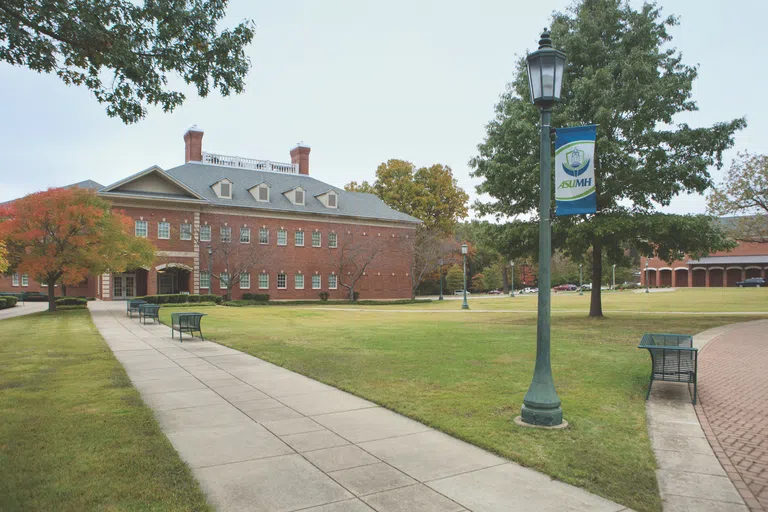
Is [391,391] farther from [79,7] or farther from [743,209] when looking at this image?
[743,209]

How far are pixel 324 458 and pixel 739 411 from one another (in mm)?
6009

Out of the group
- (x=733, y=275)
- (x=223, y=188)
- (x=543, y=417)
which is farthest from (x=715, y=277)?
(x=543, y=417)

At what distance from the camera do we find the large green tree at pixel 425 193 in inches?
2534

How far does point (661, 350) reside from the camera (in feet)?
28.6

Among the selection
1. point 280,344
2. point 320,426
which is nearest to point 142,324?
point 280,344

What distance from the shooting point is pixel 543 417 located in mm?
6652

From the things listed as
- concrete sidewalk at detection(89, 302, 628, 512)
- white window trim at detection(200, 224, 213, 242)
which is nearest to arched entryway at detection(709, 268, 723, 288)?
white window trim at detection(200, 224, 213, 242)

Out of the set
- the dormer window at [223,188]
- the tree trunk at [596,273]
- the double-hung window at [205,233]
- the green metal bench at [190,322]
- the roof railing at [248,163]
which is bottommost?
the green metal bench at [190,322]

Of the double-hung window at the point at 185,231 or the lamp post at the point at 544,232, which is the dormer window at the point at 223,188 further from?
the lamp post at the point at 544,232

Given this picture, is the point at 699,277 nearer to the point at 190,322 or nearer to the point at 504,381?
the point at 190,322

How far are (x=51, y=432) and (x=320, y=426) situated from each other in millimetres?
2986

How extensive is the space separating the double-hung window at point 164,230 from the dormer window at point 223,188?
5068 millimetres

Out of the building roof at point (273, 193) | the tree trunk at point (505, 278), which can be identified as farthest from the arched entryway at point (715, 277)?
the building roof at point (273, 193)

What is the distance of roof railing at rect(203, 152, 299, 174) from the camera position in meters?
52.6
